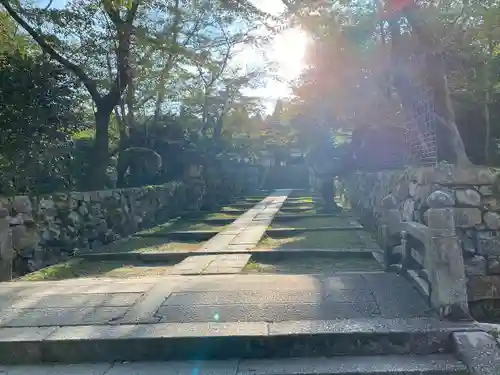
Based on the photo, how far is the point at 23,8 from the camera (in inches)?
360

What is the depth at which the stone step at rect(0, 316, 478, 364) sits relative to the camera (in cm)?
334

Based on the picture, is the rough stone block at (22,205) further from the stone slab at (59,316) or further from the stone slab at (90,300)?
the stone slab at (59,316)

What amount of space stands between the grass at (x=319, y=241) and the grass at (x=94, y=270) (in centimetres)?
206

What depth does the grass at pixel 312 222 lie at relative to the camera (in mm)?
10758

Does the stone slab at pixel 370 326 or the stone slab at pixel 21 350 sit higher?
the stone slab at pixel 370 326

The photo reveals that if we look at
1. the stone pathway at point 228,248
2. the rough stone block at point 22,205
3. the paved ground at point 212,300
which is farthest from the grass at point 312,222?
the paved ground at point 212,300

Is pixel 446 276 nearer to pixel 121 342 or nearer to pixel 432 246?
pixel 432 246

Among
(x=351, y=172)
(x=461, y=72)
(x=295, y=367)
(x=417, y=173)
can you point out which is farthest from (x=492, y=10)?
(x=295, y=367)

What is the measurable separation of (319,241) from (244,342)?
16.7 ft

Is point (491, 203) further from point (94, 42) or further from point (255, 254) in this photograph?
point (94, 42)

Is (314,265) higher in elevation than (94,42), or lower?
lower

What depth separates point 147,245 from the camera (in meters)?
8.70

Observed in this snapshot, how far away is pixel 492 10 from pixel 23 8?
890cm

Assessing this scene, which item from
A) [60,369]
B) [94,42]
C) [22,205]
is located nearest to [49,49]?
[94,42]
